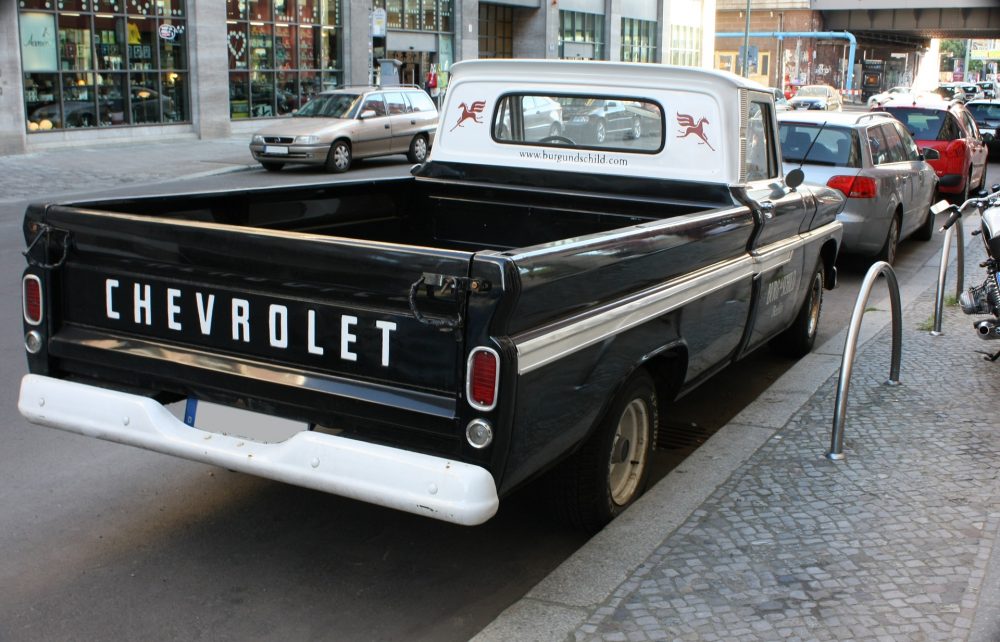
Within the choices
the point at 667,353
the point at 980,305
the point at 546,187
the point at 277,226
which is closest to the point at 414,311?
the point at 667,353

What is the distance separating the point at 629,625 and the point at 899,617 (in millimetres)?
966

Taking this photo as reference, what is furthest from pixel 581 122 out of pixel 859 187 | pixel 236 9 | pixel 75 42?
pixel 236 9

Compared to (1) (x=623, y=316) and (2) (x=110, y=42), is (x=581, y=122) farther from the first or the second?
(2) (x=110, y=42)

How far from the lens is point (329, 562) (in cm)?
438

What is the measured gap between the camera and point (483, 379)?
3453 millimetres

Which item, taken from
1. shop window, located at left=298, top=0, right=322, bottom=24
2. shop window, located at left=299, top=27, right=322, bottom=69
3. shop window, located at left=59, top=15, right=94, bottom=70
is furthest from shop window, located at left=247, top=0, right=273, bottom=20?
shop window, located at left=59, top=15, right=94, bottom=70

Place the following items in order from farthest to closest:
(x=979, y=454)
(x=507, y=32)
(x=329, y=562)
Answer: (x=507, y=32) → (x=979, y=454) → (x=329, y=562)

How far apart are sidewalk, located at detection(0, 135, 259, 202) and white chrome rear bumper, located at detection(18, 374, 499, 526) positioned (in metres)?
13.3

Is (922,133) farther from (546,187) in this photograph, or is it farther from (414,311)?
(414,311)

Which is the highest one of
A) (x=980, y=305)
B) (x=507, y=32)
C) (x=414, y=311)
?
(x=507, y=32)

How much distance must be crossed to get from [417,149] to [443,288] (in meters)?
20.9

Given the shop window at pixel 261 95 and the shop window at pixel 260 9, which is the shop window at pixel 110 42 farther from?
the shop window at pixel 261 95

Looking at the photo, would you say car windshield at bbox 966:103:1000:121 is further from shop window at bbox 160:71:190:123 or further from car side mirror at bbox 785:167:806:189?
car side mirror at bbox 785:167:806:189

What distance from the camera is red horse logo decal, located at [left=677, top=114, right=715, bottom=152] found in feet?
19.1
